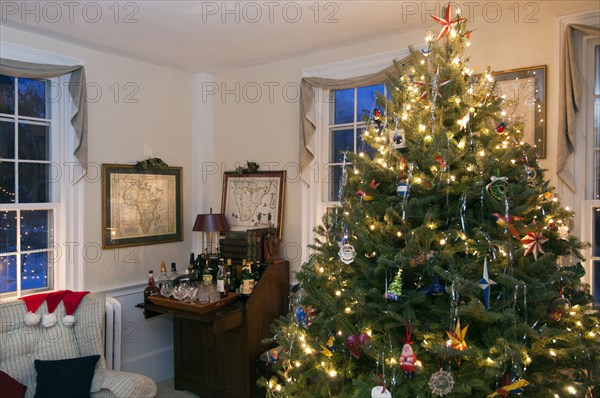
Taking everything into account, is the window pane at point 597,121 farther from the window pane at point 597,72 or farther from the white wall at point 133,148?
the white wall at point 133,148

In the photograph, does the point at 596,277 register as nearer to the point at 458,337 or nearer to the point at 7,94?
the point at 458,337

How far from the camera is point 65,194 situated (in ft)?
12.3

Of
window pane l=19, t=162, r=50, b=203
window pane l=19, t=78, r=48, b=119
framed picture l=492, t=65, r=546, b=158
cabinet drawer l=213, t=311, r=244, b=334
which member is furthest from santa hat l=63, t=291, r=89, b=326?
framed picture l=492, t=65, r=546, b=158

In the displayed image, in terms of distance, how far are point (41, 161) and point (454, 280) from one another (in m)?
3.28

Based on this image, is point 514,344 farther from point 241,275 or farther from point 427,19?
point 241,275

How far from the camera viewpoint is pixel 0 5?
2.98 meters

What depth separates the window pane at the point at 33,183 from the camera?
3.56 m

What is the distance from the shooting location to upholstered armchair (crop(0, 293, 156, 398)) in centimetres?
296

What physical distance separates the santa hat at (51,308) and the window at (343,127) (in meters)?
2.17

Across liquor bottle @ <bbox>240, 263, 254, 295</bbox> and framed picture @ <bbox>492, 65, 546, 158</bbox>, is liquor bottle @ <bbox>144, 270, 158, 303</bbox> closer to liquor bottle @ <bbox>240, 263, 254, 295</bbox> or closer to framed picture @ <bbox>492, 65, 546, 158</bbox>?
liquor bottle @ <bbox>240, 263, 254, 295</bbox>

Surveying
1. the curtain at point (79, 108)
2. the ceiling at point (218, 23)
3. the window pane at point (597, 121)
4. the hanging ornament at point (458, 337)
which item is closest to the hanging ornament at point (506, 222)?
the hanging ornament at point (458, 337)

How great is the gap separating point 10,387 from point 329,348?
2033 mm

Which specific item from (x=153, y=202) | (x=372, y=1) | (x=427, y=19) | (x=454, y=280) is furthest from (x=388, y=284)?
(x=153, y=202)

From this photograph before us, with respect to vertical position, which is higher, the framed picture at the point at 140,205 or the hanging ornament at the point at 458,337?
the framed picture at the point at 140,205
